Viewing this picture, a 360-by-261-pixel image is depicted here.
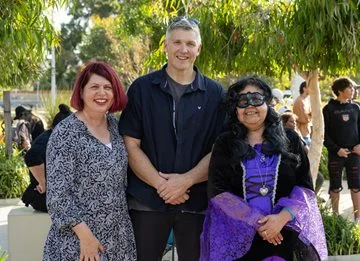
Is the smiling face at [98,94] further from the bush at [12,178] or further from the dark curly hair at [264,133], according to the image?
the bush at [12,178]

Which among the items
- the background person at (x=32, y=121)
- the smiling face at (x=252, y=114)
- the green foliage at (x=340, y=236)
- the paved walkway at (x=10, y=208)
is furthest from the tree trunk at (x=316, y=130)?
the background person at (x=32, y=121)

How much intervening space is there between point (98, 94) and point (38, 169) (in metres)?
2.04

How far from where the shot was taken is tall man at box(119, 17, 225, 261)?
386 centimetres

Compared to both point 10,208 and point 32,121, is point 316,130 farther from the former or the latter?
point 32,121

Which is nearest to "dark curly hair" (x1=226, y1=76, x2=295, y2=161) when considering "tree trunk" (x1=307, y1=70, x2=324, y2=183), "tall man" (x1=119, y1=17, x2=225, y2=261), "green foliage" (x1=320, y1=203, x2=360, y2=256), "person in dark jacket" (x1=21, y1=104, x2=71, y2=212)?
"tall man" (x1=119, y1=17, x2=225, y2=261)

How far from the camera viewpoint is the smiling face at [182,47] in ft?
12.6

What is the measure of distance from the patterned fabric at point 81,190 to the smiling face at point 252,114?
76cm

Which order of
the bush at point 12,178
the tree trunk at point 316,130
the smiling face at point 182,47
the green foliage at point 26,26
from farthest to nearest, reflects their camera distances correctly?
the bush at point 12,178 → the tree trunk at point 316,130 → the green foliage at point 26,26 → the smiling face at point 182,47

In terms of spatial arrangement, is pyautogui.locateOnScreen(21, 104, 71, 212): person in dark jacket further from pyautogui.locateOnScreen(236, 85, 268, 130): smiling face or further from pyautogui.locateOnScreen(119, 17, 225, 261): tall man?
pyautogui.locateOnScreen(236, 85, 268, 130): smiling face

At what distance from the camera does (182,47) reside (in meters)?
3.85

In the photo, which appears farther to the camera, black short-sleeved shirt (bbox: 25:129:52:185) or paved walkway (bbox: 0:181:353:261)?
paved walkway (bbox: 0:181:353:261)

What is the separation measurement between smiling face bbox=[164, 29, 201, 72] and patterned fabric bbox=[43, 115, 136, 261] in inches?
25.7

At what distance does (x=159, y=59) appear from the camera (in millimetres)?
6820

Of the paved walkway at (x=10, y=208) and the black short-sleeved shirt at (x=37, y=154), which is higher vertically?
the black short-sleeved shirt at (x=37, y=154)
